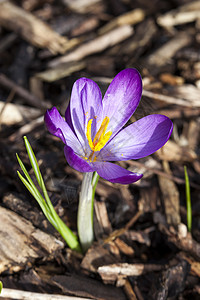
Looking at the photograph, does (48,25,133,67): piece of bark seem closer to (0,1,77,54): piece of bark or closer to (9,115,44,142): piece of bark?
(0,1,77,54): piece of bark

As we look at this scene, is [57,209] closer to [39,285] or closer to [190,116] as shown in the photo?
[39,285]

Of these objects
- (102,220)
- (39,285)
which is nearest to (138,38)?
(102,220)

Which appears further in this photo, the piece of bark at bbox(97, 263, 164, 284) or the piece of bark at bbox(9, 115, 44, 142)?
the piece of bark at bbox(9, 115, 44, 142)

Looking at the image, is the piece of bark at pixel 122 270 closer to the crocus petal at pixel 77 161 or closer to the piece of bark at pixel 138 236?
the piece of bark at pixel 138 236

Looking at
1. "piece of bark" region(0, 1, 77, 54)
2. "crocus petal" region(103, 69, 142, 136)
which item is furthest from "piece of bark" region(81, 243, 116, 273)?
"piece of bark" region(0, 1, 77, 54)

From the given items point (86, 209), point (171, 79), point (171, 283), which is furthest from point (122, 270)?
point (171, 79)

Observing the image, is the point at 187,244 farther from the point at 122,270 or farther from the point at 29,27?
the point at 29,27

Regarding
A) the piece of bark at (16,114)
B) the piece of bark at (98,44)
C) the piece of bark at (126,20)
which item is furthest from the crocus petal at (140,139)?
the piece of bark at (126,20)
